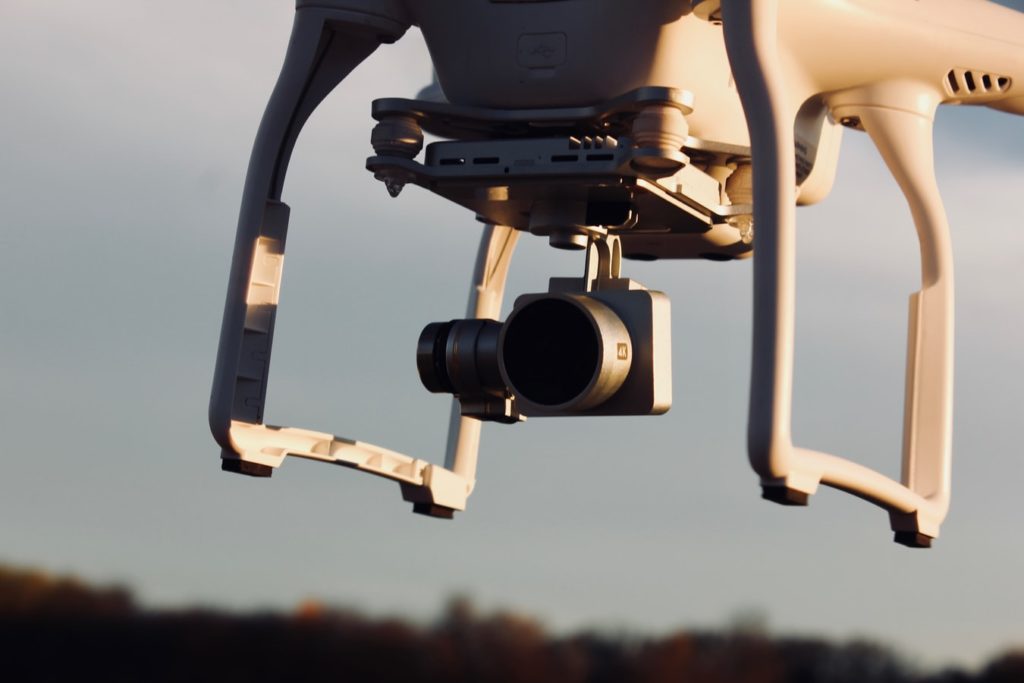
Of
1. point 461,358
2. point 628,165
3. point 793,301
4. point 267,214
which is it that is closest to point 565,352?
point 461,358

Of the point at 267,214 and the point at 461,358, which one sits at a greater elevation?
the point at 267,214

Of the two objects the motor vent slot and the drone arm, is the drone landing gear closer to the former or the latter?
the motor vent slot

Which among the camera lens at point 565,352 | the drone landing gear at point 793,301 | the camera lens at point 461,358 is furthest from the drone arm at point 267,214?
the drone landing gear at point 793,301

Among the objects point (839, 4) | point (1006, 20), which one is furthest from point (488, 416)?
point (1006, 20)

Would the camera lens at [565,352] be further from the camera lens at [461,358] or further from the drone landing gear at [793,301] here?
the drone landing gear at [793,301]

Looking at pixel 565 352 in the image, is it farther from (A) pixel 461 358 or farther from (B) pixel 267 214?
(B) pixel 267 214
